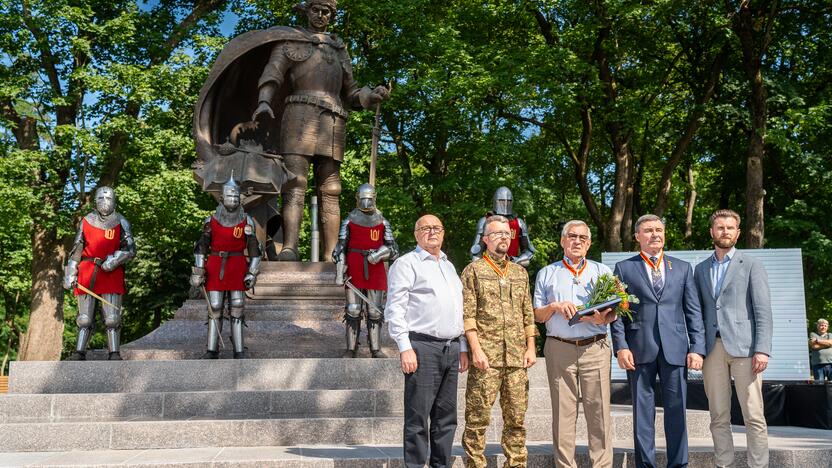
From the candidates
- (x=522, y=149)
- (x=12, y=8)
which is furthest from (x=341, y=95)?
(x=12, y=8)

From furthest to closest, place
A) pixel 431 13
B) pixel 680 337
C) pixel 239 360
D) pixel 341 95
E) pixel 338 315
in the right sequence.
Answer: pixel 431 13
pixel 341 95
pixel 338 315
pixel 239 360
pixel 680 337

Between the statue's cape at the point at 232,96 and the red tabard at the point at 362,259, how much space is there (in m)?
2.27

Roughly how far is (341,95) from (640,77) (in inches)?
501

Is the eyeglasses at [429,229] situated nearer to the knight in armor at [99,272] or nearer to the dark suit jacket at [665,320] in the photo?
the dark suit jacket at [665,320]

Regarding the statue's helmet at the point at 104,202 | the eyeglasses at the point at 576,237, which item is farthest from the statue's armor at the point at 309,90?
the eyeglasses at the point at 576,237

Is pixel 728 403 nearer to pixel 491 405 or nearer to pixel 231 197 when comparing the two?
pixel 491 405

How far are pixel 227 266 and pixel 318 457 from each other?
11.1ft

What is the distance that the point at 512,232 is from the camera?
9.99m

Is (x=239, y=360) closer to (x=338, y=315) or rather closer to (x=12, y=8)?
(x=338, y=315)

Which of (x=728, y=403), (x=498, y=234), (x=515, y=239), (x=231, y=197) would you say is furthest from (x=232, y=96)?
(x=728, y=403)

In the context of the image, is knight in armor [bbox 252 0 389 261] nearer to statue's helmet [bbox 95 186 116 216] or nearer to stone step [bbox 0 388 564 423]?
statue's helmet [bbox 95 186 116 216]

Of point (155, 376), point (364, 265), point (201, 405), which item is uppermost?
point (364, 265)

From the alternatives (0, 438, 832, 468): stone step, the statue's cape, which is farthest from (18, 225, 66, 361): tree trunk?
(0, 438, 832, 468): stone step

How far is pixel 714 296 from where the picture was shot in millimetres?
5781
